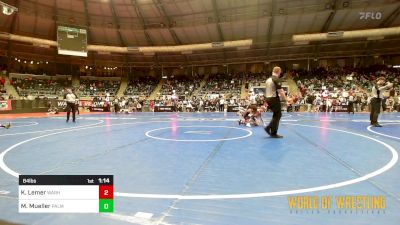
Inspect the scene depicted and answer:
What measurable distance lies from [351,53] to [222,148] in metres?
38.7

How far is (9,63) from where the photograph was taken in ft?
127

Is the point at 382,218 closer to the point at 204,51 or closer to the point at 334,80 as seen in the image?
the point at 334,80

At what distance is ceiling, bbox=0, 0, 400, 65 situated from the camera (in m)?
30.2

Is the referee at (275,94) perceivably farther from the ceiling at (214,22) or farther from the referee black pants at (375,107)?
the ceiling at (214,22)

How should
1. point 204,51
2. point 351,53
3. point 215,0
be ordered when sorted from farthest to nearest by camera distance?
point 204,51
point 351,53
point 215,0

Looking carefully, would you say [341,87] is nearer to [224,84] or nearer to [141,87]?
[224,84]

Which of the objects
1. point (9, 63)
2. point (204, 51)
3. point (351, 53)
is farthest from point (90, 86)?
point (351, 53)

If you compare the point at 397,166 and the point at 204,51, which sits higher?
the point at 204,51

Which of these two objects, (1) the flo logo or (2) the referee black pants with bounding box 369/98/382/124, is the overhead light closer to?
(2) the referee black pants with bounding box 369/98/382/124
